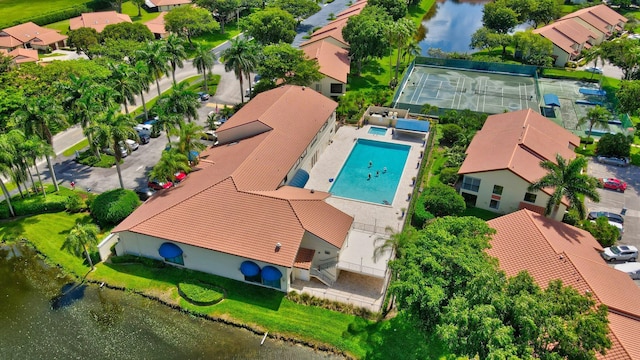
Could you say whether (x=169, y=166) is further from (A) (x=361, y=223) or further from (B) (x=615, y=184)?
(B) (x=615, y=184)

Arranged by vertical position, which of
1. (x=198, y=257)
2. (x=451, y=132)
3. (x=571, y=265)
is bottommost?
→ (x=198, y=257)

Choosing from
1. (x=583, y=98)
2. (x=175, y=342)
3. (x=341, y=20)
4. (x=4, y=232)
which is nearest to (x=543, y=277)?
(x=175, y=342)

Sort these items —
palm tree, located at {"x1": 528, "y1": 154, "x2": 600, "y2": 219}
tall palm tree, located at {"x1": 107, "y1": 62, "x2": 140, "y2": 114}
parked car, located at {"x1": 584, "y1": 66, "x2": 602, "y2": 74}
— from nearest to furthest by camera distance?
1. palm tree, located at {"x1": 528, "y1": 154, "x2": 600, "y2": 219}
2. tall palm tree, located at {"x1": 107, "y1": 62, "x2": 140, "y2": 114}
3. parked car, located at {"x1": 584, "y1": 66, "x2": 602, "y2": 74}

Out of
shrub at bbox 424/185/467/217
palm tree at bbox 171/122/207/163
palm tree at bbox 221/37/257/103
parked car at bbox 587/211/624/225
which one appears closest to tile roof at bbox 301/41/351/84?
palm tree at bbox 221/37/257/103

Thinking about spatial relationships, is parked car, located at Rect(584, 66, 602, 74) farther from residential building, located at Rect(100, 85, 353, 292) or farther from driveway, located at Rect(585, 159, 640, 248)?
residential building, located at Rect(100, 85, 353, 292)

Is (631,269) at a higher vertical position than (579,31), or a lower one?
lower

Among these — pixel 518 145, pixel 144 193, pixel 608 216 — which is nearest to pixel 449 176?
pixel 518 145
